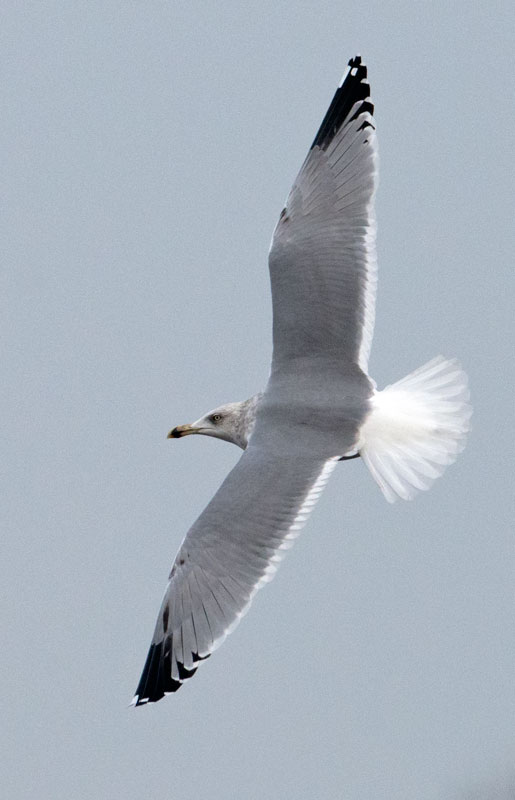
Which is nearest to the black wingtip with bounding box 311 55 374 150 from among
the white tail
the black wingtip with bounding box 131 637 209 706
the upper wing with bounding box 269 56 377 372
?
the upper wing with bounding box 269 56 377 372

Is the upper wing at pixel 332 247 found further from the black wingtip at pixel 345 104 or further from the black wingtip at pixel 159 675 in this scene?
the black wingtip at pixel 159 675

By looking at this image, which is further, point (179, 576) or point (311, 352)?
point (311, 352)

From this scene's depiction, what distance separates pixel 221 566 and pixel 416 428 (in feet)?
2.37

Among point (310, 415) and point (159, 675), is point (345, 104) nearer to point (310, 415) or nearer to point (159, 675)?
point (310, 415)

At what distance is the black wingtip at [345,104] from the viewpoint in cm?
436

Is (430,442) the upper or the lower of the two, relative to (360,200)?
lower

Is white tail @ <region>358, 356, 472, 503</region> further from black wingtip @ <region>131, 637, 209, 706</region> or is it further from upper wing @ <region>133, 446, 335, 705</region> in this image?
black wingtip @ <region>131, 637, 209, 706</region>

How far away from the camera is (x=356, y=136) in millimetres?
4301

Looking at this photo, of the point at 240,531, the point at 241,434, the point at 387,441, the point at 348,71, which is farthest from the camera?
the point at 348,71

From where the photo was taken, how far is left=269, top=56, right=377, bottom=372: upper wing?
4.07 m

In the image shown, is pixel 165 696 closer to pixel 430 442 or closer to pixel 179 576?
pixel 179 576

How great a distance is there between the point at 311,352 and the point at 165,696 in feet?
3.67

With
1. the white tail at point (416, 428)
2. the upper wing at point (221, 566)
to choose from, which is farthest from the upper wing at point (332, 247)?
the upper wing at point (221, 566)

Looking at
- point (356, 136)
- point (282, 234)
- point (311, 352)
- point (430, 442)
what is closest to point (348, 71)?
point (356, 136)
